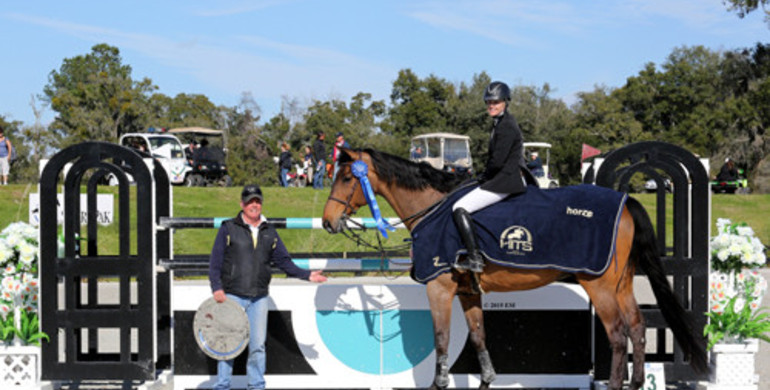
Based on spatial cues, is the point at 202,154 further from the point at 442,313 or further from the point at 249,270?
the point at 442,313

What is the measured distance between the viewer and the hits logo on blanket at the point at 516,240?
5.63 meters

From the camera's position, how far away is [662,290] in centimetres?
590

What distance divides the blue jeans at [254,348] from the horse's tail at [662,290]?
2.84 meters

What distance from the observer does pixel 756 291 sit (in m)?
6.59

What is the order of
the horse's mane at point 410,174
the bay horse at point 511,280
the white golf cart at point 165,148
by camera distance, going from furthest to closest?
the white golf cart at point 165,148
the horse's mane at point 410,174
the bay horse at point 511,280

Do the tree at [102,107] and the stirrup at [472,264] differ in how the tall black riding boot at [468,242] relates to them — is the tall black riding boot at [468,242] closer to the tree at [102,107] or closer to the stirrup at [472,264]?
the stirrup at [472,264]

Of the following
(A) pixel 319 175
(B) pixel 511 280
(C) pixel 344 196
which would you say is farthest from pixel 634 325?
(A) pixel 319 175

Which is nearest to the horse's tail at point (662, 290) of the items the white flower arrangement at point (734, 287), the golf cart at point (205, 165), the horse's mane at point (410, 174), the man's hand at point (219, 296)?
the white flower arrangement at point (734, 287)

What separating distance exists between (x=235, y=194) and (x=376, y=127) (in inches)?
1694

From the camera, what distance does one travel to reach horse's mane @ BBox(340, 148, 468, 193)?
6184 mm

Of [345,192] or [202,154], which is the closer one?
[345,192]

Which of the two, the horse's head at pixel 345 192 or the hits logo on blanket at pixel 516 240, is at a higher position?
the horse's head at pixel 345 192

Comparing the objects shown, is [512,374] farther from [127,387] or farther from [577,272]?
[127,387]

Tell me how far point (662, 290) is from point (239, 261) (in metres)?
3.19
